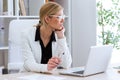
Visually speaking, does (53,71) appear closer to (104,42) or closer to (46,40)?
(46,40)

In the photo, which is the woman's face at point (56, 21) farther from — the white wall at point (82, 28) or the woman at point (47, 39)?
the white wall at point (82, 28)

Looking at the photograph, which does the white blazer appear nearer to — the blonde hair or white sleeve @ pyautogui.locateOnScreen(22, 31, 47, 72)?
white sleeve @ pyautogui.locateOnScreen(22, 31, 47, 72)

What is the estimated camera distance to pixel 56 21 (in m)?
2.04

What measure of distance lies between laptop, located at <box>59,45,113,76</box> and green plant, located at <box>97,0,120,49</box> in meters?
1.94

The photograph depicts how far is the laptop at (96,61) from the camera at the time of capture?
5.56 feet

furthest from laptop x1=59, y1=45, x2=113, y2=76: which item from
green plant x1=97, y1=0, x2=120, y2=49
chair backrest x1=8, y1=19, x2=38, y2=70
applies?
green plant x1=97, y1=0, x2=120, y2=49

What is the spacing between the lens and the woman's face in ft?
6.71

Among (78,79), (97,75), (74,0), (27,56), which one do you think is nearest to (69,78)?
(78,79)

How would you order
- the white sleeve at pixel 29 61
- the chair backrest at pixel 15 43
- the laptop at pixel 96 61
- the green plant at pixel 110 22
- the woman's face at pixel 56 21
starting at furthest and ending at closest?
the green plant at pixel 110 22 < the chair backrest at pixel 15 43 < the woman's face at pixel 56 21 < the white sleeve at pixel 29 61 < the laptop at pixel 96 61

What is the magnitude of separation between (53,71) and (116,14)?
6.85ft

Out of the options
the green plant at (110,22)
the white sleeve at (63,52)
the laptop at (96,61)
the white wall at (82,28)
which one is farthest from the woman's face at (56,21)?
the green plant at (110,22)

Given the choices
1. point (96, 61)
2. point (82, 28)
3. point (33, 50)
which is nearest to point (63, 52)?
point (33, 50)

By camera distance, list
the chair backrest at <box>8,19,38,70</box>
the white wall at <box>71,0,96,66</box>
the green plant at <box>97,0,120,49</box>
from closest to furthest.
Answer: the chair backrest at <box>8,19,38,70</box>
the white wall at <box>71,0,96,66</box>
the green plant at <box>97,0,120,49</box>

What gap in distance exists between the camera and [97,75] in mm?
1773
